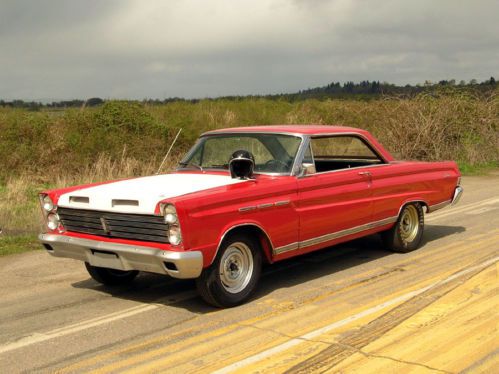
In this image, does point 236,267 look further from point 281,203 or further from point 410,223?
point 410,223

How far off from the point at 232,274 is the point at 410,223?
3156 mm

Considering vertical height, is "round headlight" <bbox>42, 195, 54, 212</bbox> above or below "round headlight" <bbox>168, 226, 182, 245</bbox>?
above

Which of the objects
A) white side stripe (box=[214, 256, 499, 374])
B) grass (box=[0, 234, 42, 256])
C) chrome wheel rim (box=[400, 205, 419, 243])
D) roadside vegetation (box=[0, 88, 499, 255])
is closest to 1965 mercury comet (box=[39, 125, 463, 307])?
chrome wheel rim (box=[400, 205, 419, 243])

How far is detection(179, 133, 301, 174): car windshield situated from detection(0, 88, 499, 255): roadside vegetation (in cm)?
762

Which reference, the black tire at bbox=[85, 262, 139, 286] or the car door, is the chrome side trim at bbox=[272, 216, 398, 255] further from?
the black tire at bbox=[85, 262, 139, 286]

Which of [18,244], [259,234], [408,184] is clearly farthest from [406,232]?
[18,244]

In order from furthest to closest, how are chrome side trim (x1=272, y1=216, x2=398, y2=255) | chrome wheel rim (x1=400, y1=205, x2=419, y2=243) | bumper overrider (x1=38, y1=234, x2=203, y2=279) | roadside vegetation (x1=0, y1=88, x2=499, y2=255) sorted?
roadside vegetation (x1=0, y1=88, x2=499, y2=255) < chrome wheel rim (x1=400, y1=205, x2=419, y2=243) < chrome side trim (x1=272, y1=216, x2=398, y2=255) < bumper overrider (x1=38, y1=234, x2=203, y2=279)

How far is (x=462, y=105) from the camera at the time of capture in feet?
69.9

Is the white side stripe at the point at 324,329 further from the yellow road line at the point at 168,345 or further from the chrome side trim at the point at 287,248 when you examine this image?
the chrome side trim at the point at 287,248

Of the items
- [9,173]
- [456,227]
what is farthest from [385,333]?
[9,173]

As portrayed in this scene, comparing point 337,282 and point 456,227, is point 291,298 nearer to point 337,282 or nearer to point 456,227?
point 337,282

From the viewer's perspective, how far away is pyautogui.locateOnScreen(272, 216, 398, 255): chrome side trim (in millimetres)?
6012

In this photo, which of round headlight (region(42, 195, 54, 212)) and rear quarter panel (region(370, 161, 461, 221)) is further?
rear quarter panel (region(370, 161, 461, 221))

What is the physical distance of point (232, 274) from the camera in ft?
18.7
